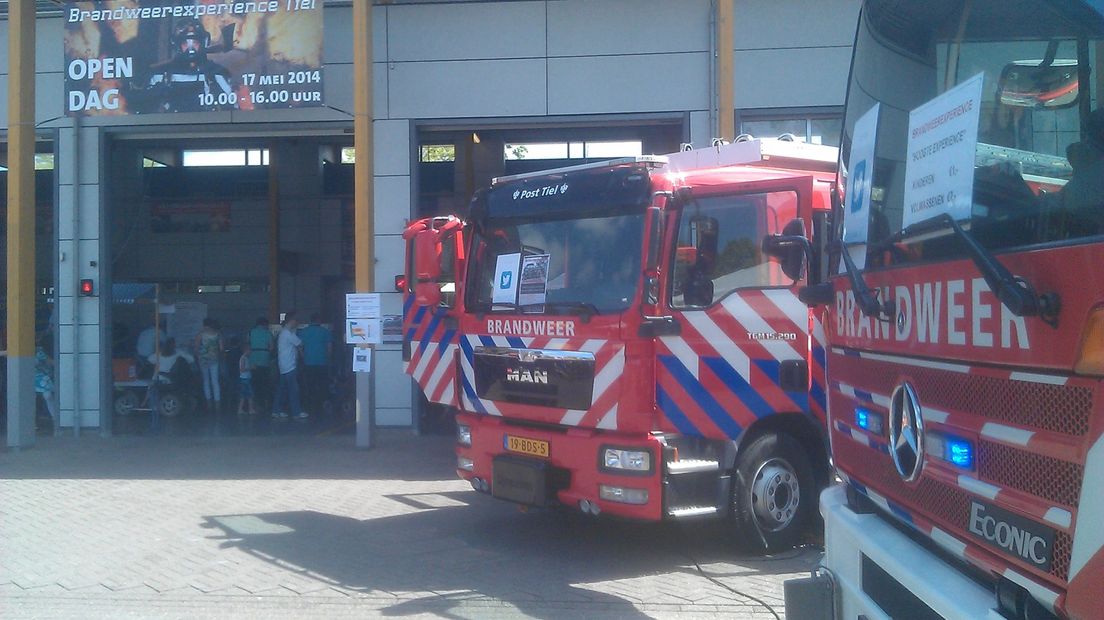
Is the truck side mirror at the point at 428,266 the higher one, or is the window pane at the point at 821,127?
the window pane at the point at 821,127

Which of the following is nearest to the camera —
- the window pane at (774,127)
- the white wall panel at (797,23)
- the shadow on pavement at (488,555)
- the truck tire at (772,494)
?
the shadow on pavement at (488,555)

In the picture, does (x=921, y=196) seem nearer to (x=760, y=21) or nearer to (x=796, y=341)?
(x=796, y=341)

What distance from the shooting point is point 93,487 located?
10367mm

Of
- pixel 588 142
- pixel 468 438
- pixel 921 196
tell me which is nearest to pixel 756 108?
pixel 588 142

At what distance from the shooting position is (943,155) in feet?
10.3

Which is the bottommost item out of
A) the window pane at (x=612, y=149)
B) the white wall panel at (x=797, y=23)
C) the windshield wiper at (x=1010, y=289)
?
the windshield wiper at (x=1010, y=289)

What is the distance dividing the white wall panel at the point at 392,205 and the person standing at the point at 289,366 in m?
3.69

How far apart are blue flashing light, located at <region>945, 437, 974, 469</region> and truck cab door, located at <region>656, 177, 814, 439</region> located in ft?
12.6

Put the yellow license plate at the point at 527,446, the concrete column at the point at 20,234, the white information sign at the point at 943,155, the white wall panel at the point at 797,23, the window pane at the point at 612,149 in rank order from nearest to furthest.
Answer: the white information sign at the point at 943,155 → the yellow license plate at the point at 527,446 → the concrete column at the point at 20,234 → the white wall panel at the point at 797,23 → the window pane at the point at 612,149

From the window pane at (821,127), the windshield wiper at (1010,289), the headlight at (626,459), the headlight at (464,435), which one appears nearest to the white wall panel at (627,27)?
the window pane at (821,127)

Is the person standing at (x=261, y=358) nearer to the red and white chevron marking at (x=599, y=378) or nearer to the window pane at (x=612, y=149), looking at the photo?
the window pane at (x=612, y=149)

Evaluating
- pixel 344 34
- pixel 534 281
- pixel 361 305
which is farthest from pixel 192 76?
pixel 534 281

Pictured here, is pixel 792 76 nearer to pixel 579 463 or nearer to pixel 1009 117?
pixel 579 463

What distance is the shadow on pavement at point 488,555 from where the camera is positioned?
21.4 feet
